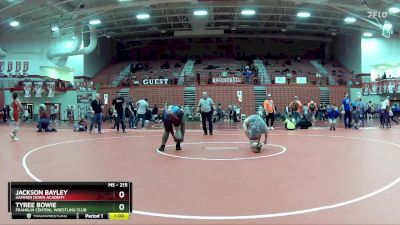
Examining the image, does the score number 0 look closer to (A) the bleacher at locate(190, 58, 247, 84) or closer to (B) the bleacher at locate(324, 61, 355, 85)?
(A) the bleacher at locate(190, 58, 247, 84)

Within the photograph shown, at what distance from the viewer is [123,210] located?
3.38 m

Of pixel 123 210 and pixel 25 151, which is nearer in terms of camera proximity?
pixel 123 210

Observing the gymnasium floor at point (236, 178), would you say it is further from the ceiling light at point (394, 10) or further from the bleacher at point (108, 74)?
the bleacher at point (108, 74)

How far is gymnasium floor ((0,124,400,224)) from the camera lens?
4242 millimetres

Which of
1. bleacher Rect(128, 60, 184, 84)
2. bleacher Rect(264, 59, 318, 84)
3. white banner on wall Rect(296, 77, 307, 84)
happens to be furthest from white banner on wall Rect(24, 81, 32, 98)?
white banner on wall Rect(296, 77, 307, 84)

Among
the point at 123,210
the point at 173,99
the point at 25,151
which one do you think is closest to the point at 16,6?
the point at 173,99

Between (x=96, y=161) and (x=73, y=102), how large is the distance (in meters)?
30.4

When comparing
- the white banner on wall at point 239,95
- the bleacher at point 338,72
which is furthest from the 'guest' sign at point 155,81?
the bleacher at point 338,72

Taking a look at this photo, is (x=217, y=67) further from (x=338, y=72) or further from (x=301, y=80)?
(x=338, y=72)

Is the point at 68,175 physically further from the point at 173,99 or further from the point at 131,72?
the point at 131,72
